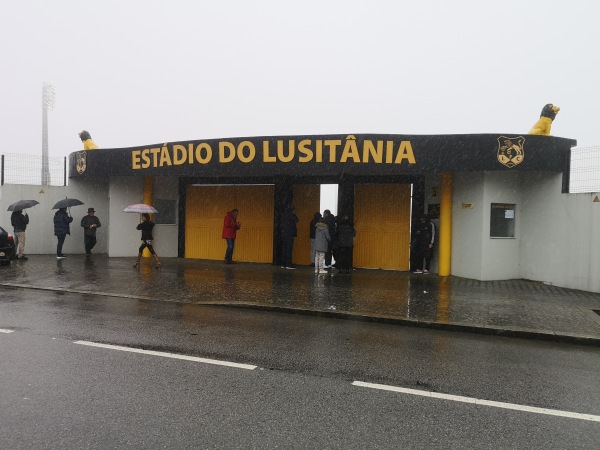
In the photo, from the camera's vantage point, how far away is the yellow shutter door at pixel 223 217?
16578mm

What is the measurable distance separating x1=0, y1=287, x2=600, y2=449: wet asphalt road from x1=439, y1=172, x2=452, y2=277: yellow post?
6821 millimetres

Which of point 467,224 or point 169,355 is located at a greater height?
point 467,224

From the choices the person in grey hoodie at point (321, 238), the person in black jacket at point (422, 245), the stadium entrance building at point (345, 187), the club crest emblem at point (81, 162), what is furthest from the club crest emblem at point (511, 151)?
the club crest emblem at point (81, 162)

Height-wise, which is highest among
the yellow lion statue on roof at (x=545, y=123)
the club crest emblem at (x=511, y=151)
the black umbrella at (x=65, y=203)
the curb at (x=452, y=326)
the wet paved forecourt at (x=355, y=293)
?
the yellow lion statue on roof at (x=545, y=123)

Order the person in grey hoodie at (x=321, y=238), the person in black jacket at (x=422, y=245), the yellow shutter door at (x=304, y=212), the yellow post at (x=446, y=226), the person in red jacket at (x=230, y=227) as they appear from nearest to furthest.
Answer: the person in grey hoodie at (x=321, y=238)
the yellow post at (x=446, y=226)
the person in black jacket at (x=422, y=245)
the person in red jacket at (x=230, y=227)
the yellow shutter door at (x=304, y=212)

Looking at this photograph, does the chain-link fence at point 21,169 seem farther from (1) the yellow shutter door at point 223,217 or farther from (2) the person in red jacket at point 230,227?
(2) the person in red jacket at point 230,227

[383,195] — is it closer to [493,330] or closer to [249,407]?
[493,330]

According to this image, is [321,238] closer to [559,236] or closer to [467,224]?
[467,224]

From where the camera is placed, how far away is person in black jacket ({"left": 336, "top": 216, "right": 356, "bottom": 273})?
44.8ft

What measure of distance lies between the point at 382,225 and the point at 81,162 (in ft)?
34.8

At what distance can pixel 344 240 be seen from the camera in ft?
44.7

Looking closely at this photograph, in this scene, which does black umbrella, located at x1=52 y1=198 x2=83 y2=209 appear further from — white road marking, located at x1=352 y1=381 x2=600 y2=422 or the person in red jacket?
white road marking, located at x1=352 y1=381 x2=600 y2=422

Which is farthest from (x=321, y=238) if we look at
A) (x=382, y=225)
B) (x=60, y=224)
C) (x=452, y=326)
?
(x=60, y=224)

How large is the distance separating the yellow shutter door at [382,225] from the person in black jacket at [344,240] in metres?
1.66
